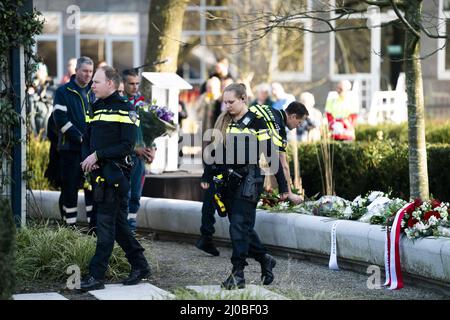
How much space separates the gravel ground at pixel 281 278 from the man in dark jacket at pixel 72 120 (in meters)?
1.19

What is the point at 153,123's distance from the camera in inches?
458

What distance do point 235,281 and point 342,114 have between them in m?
9.82

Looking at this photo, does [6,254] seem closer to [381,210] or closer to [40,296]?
[40,296]

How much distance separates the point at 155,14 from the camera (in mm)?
16156

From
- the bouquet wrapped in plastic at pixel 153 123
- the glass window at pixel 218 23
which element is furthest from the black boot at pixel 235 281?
the glass window at pixel 218 23

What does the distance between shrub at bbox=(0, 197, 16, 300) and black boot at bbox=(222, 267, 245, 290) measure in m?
1.91

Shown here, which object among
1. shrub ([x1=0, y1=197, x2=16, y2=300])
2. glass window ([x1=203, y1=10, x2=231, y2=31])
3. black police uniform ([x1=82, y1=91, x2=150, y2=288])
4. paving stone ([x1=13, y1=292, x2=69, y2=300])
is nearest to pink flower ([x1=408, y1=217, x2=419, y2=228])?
black police uniform ([x1=82, y1=91, x2=150, y2=288])

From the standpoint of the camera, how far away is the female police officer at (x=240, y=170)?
28.3 ft

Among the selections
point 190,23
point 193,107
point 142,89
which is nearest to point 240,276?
point 142,89

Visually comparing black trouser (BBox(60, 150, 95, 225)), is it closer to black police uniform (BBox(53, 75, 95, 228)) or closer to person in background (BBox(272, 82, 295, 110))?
black police uniform (BBox(53, 75, 95, 228))

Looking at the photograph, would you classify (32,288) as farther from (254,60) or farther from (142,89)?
(254,60)

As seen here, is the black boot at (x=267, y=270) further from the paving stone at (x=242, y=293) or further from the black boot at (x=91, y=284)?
the black boot at (x=91, y=284)
